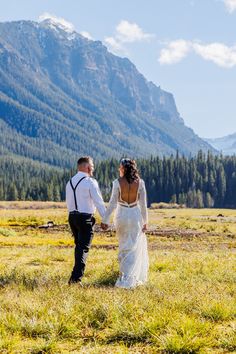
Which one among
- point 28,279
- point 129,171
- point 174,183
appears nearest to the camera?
point 28,279

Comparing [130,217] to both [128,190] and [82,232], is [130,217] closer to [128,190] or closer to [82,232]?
[128,190]

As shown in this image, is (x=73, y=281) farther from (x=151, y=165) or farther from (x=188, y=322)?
(x=151, y=165)

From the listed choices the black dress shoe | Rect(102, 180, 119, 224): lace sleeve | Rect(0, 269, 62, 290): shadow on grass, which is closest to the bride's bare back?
Rect(102, 180, 119, 224): lace sleeve

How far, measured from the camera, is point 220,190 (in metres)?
182

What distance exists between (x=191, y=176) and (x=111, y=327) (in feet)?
586

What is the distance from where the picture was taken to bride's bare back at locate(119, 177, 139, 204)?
1267 cm

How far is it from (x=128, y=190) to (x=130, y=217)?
0.69 meters

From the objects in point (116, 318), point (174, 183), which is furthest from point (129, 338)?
point (174, 183)

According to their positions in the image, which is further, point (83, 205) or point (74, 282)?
point (83, 205)

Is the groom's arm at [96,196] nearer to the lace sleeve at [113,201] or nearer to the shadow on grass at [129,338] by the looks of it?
the lace sleeve at [113,201]

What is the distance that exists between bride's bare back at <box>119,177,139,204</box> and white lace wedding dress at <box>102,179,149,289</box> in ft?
0.27

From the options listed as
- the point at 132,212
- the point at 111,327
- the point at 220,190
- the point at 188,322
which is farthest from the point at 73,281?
the point at 220,190

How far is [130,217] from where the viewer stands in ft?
41.8

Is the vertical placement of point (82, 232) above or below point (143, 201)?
below
